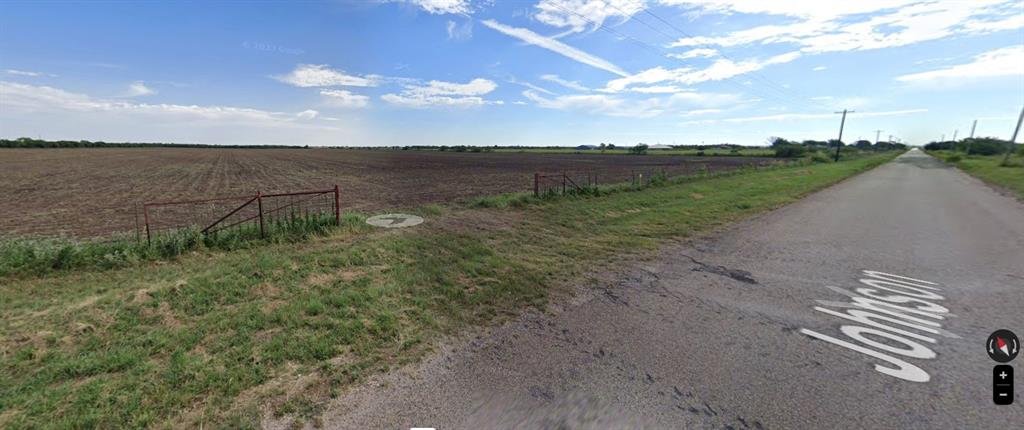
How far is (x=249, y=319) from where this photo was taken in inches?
178

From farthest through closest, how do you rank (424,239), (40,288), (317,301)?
(424,239) → (40,288) → (317,301)

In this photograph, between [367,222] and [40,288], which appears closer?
[40,288]

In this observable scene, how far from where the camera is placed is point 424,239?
28.6ft

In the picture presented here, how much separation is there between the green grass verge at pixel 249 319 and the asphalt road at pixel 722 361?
2.09 ft

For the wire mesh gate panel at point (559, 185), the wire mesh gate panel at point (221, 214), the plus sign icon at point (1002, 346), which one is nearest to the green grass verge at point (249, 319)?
the wire mesh gate panel at point (221, 214)

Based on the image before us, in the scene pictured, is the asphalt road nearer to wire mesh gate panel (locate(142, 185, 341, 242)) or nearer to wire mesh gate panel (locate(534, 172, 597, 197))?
wire mesh gate panel (locate(142, 185, 341, 242))

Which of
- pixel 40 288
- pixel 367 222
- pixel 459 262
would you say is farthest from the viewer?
pixel 367 222

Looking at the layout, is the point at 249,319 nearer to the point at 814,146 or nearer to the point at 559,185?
the point at 559,185

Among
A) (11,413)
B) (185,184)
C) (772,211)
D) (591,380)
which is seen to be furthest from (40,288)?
(185,184)

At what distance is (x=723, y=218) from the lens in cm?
1158

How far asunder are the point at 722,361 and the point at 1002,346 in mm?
2878

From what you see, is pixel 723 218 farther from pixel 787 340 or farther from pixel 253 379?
pixel 253 379

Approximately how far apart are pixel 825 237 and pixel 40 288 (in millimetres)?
14700

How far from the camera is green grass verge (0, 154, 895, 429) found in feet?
10.1
